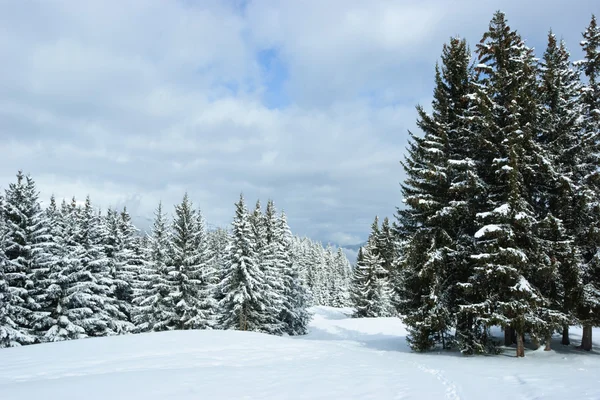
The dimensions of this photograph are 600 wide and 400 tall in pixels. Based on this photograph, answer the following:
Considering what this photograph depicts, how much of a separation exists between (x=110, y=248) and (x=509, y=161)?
3393 cm

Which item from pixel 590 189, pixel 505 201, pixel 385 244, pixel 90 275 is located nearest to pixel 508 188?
pixel 505 201

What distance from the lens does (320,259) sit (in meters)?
92.0

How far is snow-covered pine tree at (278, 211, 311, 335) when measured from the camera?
38.6 m

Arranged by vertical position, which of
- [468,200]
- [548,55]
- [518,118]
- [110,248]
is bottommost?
[110,248]

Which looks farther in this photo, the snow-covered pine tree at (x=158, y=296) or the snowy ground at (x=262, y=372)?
the snow-covered pine tree at (x=158, y=296)

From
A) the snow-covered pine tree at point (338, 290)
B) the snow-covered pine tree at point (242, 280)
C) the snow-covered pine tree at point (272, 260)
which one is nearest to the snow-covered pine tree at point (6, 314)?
the snow-covered pine tree at point (242, 280)

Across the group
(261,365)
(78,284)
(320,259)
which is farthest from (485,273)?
(320,259)

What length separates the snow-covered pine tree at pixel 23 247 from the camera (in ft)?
80.8

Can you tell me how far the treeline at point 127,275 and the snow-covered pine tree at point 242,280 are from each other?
10cm

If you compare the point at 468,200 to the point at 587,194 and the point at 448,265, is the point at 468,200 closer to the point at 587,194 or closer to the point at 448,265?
the point at 448,265

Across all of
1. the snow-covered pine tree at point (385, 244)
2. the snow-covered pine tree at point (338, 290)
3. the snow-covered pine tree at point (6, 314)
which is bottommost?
the snow-covered pine tree at point (338, 290)

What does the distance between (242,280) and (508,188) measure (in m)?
23.2

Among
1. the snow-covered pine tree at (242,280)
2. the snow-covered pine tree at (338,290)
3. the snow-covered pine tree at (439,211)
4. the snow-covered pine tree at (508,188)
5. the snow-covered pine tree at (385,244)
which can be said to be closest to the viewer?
the snow-covered pine tree at (508,188)

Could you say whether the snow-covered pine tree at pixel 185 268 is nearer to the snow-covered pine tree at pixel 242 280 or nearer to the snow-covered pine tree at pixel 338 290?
the snow-covered pine tree at pixel 242 280
